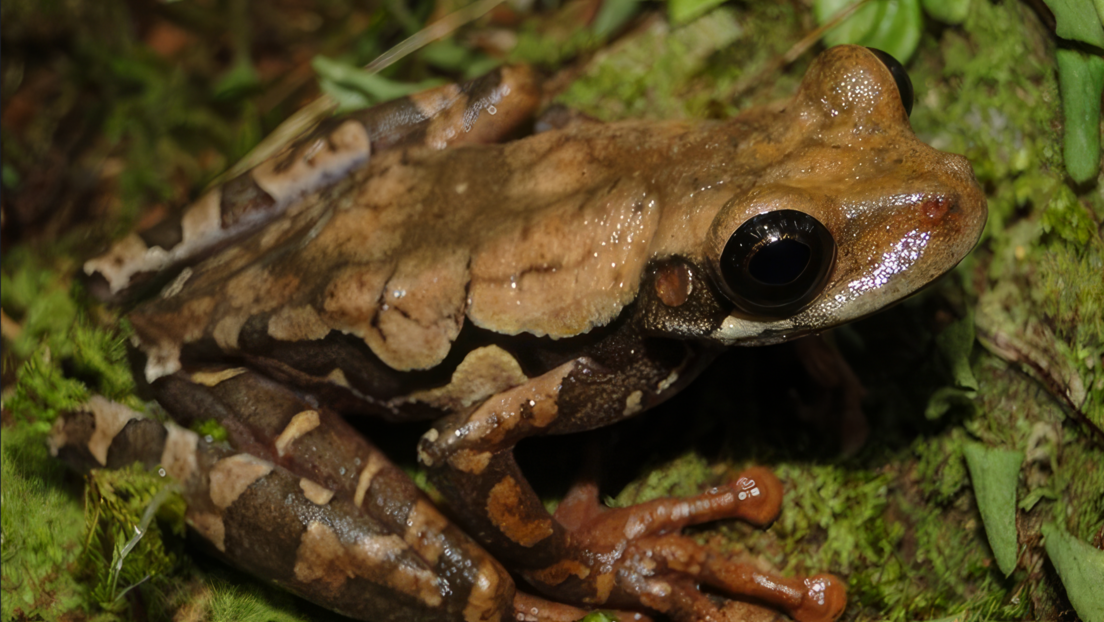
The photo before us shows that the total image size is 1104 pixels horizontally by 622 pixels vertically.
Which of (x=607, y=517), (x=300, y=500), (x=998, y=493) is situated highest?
(x=300, y=500)

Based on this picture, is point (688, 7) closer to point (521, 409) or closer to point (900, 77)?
point (900, 77)

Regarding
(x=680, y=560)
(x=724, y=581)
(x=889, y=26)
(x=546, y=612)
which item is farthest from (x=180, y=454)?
(x=889, y=26)

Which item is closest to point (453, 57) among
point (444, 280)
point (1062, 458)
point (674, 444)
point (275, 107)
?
point (275, 107)

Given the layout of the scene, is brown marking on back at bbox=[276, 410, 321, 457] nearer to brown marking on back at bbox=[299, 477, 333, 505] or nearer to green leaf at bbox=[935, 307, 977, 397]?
brown marking on back at bbox=[299, 477, 333, 505]

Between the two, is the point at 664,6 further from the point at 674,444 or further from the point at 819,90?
the point at 674,444

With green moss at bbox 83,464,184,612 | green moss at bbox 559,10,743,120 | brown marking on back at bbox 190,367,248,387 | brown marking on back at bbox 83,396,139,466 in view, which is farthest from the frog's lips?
brown marking on back at bbox 83,396,139,466

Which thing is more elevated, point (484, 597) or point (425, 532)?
point (425, 532)
